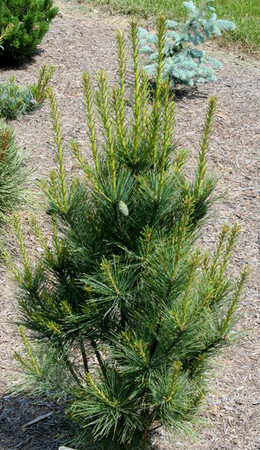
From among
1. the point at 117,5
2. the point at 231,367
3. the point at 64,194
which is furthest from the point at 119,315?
the point at 117,5

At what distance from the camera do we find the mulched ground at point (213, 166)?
158 inches

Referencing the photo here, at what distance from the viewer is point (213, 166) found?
6.35m

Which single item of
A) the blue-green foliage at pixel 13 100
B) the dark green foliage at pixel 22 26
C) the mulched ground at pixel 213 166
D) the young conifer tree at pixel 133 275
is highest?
the young conifer tree at pixel 133 275

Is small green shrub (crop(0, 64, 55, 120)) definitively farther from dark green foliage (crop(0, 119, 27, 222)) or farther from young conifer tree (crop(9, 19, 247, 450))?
young conifer tree (crop(9, 19, 247, 450))

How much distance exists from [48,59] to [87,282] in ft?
18.3

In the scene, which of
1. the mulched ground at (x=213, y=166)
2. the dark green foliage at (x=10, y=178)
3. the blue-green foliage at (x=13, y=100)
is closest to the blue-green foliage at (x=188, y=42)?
the mulched ground at (x=213, y=166)

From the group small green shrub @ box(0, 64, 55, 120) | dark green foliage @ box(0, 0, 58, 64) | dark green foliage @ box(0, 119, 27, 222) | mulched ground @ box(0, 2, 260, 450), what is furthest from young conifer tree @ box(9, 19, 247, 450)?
dark green foliage @ box(0, 0, 58, 64)

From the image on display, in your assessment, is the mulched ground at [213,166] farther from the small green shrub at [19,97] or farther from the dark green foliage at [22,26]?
the dark green foliage at [22,26]

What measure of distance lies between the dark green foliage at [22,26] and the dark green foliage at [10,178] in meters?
2.19

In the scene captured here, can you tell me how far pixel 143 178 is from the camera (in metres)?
2.69

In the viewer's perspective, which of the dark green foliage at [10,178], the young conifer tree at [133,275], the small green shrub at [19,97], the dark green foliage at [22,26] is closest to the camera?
the young conifer tree at [133,275]

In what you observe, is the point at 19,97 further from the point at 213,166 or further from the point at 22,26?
the point at 213,166

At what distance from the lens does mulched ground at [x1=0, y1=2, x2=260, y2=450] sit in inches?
158

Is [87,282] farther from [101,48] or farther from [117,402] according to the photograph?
[101,48]
